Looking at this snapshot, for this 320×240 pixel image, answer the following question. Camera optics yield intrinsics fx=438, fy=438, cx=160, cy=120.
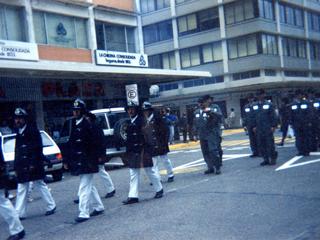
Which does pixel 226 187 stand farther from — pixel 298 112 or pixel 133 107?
pixel 298 112

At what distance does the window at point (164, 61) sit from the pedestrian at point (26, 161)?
37621 millimetres

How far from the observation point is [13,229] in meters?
6.06

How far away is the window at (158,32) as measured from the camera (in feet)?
147

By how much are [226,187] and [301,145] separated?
432 cm

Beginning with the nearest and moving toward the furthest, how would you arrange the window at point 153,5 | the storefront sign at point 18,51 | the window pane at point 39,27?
1. the storefront sign at point 18,51
2. the window pane at point 39,27
3. the window at point 153,5

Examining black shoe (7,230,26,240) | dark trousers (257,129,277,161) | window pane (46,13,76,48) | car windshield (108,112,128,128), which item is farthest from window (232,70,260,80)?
black shoe (7,230,26,240)

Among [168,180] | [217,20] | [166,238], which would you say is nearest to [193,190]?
[168,180]

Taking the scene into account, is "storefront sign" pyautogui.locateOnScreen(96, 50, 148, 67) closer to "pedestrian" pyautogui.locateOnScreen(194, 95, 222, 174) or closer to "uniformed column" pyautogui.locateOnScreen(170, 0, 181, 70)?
"pedestrian" pyautogui.locateOnScreen(194, 95, 222, 174)

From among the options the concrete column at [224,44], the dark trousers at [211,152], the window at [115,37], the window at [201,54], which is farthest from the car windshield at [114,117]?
the window at [201,54]

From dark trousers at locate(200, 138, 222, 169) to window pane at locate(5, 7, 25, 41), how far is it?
12.5 meters

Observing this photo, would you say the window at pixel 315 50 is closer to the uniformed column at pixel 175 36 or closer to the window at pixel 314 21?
the window at pixel 314 21

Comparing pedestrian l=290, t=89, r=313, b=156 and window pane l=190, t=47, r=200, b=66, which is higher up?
window pane l=190, t=47, r=200, b=66

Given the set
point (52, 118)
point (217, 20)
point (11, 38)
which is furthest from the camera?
point (217, 20)

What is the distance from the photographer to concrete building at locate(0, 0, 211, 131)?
18.4 meters
